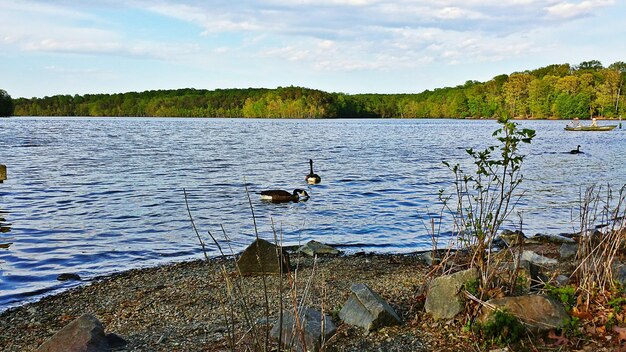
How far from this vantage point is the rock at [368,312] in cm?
606

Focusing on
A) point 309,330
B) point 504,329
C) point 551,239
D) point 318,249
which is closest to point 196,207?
point 318,249

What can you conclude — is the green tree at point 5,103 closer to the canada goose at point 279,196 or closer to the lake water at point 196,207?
the lake water at point 196,207

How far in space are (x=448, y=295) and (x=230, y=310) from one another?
2442 millimetres

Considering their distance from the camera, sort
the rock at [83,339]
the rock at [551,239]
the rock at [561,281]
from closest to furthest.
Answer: the rock at [83,339] < the rock at [561,281] < the rock at [551,239]

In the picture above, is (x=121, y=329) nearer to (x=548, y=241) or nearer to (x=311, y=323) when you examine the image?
(x=311, y=323)

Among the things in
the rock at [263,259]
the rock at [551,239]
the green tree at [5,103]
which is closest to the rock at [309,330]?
the rock at [263,259]

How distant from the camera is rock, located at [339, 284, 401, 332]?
606cm

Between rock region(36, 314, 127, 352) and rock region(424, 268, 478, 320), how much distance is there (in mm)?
3439

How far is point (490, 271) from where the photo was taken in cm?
594

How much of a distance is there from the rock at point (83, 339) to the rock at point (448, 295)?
11.3ft

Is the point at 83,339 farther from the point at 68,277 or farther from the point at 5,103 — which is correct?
the point at 5,103

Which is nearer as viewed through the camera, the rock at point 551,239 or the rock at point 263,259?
the rock at point 263,259

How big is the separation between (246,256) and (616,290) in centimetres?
549

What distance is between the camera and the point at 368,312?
20.2ft
